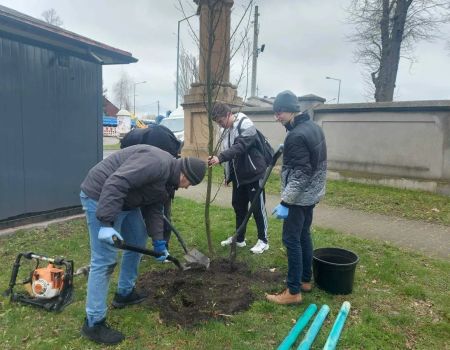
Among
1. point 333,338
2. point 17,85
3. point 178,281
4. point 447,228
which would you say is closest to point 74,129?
point 17,85

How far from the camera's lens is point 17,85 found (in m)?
5.55

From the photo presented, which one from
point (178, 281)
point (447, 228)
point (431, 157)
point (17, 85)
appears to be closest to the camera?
point (178, 281)

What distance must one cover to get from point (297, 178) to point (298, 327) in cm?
127

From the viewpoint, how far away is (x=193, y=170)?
2.97 metres

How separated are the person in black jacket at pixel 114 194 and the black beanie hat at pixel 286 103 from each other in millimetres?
1078

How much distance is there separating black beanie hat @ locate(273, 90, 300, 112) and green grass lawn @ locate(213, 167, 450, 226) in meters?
4.41

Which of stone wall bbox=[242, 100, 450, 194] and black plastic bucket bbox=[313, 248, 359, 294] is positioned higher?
stone wall bbox=[242, 100, 450, 194]

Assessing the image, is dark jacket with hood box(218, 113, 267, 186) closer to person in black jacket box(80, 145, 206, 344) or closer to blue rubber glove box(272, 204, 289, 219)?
blue rubber glove box(272, 204, 289, 219)

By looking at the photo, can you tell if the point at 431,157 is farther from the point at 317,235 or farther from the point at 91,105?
the point at 91,105

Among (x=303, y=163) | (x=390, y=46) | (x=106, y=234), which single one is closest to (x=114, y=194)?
(x=106, y=234)

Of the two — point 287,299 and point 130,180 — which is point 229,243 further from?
point 130,180

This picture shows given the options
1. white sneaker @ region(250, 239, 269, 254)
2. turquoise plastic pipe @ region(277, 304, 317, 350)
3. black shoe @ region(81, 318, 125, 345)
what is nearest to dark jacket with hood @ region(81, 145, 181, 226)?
black shoe @ region(81, 318, 125, 345)

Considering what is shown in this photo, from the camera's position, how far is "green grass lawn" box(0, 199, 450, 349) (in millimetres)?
3123

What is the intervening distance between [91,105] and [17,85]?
130 centimetres
